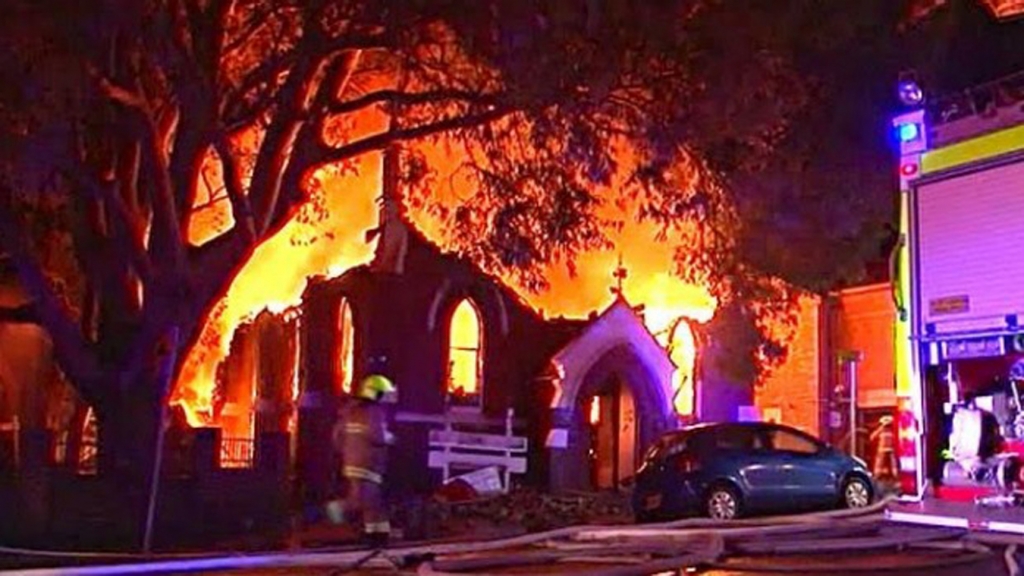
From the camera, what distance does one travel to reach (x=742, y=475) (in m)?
19.2

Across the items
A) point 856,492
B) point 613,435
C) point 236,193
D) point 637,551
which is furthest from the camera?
point 613,435

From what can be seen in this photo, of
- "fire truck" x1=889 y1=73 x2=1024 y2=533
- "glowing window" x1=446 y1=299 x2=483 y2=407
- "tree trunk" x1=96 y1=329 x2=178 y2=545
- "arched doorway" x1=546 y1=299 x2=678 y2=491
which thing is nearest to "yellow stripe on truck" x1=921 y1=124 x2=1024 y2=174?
"fire truck" x1=889 y1=73 x2=1024 y2=533

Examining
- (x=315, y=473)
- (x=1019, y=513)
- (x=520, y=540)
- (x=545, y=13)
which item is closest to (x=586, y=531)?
(x=520, y=540)

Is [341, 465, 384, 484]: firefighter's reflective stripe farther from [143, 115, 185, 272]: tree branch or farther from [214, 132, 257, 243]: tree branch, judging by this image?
[143, 115, 185, 272]: tree branch

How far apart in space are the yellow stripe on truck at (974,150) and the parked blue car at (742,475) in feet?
32.8

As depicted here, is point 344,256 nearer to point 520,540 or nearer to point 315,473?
point 315,473

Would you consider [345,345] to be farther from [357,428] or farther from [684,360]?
[357,428]

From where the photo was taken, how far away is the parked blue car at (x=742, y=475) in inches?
754

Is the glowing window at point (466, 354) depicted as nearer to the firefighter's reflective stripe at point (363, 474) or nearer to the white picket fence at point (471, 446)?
the white picket fence at point (471, 446)

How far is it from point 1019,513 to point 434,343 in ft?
61.5

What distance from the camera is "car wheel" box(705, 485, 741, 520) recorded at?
62.5 ft

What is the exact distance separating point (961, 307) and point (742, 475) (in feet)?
33.8

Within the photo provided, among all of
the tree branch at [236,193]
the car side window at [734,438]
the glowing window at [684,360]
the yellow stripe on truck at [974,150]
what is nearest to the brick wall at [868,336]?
the glowing window at [684,360]

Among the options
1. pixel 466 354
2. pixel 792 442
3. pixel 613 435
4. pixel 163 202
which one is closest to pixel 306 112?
pixel 163 202
